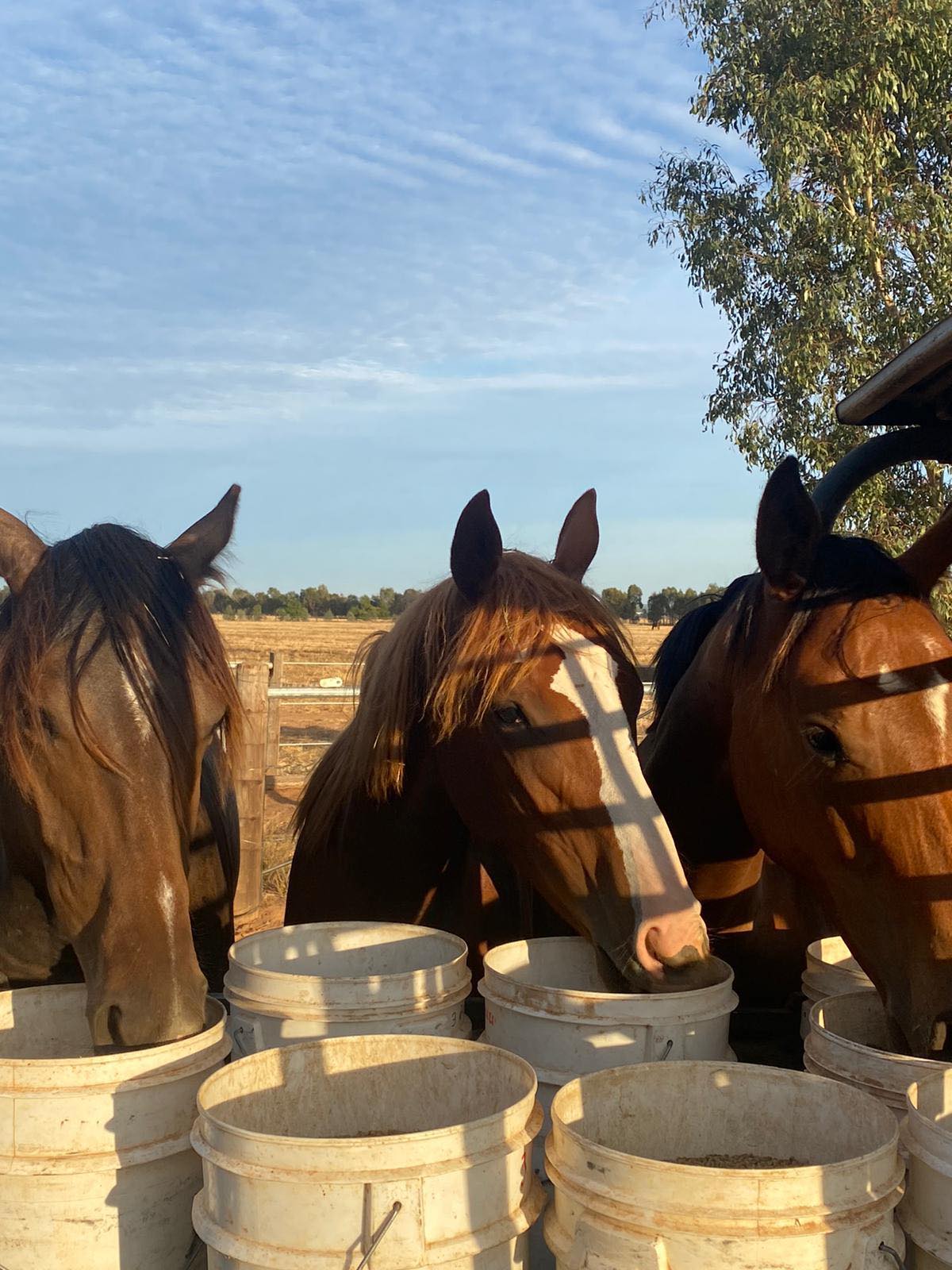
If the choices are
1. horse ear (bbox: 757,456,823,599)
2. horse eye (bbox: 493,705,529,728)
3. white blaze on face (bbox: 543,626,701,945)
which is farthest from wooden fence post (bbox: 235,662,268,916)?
horse ear (bbox: 757,456,823,599)

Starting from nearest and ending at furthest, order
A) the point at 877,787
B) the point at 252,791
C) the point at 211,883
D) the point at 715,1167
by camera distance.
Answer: the point at 715,1167, the point at 877,787, the point at 211,883, the point at 252,791

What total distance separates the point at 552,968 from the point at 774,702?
864 millimetres

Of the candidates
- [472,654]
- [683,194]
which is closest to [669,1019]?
[472,654]

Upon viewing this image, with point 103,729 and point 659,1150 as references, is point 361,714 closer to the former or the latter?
point 103,729

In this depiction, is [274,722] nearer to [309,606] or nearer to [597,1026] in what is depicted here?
[597,1026]

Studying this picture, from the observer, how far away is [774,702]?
2.56 m

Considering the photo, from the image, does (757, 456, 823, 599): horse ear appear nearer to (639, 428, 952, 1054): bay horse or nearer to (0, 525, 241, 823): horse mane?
(639, 428, 952, 1054): bay horse

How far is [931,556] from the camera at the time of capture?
262cm

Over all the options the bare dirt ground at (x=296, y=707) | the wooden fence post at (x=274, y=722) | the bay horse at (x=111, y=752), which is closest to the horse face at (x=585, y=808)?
the bare dirt ground at (x=296, y=707)

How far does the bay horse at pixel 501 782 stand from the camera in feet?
7.89

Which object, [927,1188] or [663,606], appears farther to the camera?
[663,606]

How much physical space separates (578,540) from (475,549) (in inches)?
34.9

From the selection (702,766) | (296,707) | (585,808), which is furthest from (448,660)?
(296,707)

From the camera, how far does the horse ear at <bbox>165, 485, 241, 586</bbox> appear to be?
9.15 ft
